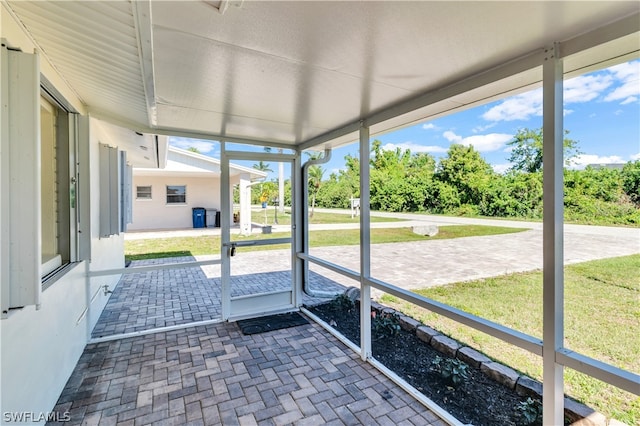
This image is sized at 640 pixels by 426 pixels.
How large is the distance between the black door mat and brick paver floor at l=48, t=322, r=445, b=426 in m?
0.25

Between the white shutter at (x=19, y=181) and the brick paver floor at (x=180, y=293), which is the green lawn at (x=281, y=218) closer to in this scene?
the brick paver floor at (x=180, y=293)

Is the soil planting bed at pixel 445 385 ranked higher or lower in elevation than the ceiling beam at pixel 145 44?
lower

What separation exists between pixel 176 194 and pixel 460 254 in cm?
1134

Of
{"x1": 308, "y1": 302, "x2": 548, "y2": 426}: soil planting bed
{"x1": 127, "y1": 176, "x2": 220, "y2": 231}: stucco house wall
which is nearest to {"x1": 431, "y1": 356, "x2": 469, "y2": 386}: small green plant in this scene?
{"x1": 308, "y1": 302, "x2": 548, "y2": 426}: soil planting bed

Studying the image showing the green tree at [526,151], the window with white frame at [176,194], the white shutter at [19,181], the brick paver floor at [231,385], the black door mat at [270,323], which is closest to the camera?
the white shutter at [19,181]

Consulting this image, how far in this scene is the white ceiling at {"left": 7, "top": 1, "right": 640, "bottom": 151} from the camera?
4.16 ft

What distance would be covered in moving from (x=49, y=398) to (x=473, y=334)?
3.83 meters

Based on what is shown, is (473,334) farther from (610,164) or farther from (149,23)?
(149,23)

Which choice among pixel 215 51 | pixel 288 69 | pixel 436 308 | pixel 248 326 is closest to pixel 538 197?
pixel 436 308

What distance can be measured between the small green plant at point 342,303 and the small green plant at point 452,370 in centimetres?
167

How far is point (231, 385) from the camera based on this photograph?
8.16 feet

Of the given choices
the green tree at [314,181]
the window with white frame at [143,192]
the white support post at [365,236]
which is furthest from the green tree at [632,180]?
the window with white frame at [143,192]

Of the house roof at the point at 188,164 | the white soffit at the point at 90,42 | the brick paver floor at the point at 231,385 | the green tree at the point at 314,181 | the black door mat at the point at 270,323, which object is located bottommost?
the brick paver floor at the point at 231,385

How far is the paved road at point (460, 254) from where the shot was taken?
3260mm
